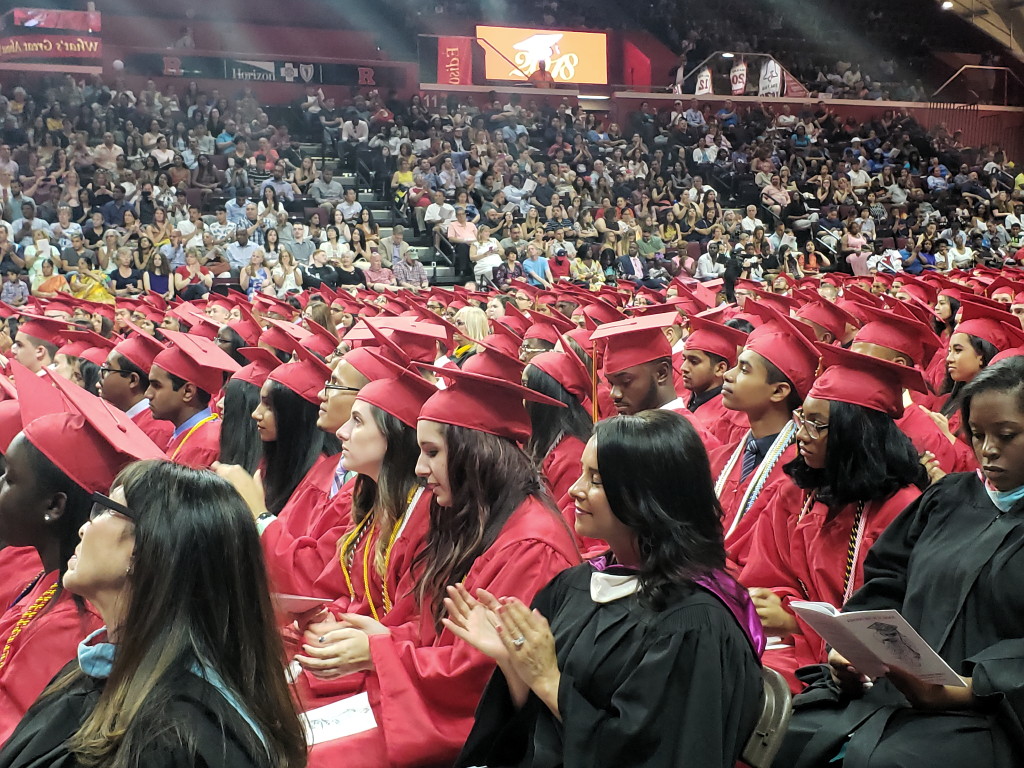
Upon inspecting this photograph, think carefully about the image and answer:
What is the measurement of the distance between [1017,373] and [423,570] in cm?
161

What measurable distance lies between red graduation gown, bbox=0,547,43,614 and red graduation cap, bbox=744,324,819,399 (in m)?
2.65

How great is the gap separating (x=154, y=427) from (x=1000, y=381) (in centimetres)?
432

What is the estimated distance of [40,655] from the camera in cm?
239

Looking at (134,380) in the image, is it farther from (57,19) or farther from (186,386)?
(57,19)

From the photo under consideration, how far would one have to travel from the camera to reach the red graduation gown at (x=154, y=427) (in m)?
5.67

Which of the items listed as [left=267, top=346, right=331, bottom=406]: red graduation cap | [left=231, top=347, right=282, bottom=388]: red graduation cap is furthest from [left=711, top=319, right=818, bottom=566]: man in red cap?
[left=231, top=347, right=282, bottom=388]: red graduation cap

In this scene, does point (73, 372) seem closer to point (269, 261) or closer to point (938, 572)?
point (938, 572)

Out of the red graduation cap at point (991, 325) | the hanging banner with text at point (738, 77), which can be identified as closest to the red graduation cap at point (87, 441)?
the red graduation cap at point (991, 325)

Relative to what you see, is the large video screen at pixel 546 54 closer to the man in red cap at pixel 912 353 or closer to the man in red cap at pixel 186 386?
the man in red cap at pixel 186 386

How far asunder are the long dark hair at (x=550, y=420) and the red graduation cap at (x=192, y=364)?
5.30 ft

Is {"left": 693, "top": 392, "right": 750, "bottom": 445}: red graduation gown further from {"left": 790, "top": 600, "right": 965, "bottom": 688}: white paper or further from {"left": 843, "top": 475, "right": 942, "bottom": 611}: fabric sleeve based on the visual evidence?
{"left": 790, "top": 600, "right": 965, "bottom": 688}: white paper

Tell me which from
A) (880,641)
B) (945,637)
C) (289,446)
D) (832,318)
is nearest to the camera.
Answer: (880,641)

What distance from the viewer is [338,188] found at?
1873 centimetres

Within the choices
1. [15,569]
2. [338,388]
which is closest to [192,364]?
[338,388]
